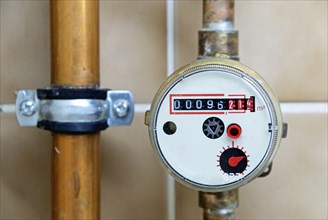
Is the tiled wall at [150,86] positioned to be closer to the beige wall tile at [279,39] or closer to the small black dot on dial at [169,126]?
the beige wall tile at [279,39]

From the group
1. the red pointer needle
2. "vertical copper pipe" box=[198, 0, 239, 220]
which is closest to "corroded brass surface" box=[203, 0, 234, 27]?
"vertical copper pipe" box=[198, 0, 239, 220]

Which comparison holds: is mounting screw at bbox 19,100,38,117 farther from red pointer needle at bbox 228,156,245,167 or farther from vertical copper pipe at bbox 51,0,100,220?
red pointer needle at bbox 228,156,245,167

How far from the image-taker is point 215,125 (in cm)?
36

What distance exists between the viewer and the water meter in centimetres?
36

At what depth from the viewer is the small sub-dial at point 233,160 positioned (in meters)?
0.36

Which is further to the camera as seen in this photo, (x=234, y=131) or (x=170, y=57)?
(x=170, y=57)

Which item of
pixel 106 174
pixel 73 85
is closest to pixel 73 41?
pixel 73 85

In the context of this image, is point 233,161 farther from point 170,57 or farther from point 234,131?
point 170,57

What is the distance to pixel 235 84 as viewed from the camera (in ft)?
1.18

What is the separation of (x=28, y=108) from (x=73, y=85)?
38 mm

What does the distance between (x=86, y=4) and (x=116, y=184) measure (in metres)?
0.16

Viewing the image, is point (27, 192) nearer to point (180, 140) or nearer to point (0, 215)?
point (0, 215)

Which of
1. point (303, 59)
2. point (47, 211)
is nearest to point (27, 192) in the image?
point (47, 211)

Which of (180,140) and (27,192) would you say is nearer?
(180,140)
